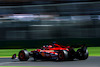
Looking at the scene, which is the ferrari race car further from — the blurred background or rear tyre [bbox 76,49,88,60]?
the blurred background

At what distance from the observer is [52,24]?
2391 cm

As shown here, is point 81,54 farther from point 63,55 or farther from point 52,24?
point 52,24

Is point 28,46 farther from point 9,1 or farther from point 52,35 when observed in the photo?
point 9,1

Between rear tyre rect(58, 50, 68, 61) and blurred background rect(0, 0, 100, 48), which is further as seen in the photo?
blurred background rect(0, 0, 100, 48)

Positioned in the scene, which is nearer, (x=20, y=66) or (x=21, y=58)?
(x=20, y=66)

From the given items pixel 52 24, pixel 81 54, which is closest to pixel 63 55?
pixel 81 54

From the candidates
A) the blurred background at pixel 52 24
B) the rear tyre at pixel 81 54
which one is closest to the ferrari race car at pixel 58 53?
the rear tyre at pixel 81 54

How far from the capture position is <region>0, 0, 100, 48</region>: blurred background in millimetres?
23031

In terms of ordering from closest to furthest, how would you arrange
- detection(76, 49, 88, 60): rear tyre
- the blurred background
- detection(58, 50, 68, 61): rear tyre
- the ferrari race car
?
detection(58, 50, 68, 61): rear tyre < the ferrari race car < detection(76, 49, 88, 60): rear tyre < the blurred background

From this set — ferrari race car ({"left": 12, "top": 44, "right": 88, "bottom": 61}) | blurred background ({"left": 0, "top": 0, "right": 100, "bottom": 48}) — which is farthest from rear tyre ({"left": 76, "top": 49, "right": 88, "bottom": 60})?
blurred background ({"left": 0, "top": 0, "right": 100, "bottom": 48})

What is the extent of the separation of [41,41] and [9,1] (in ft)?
20.2

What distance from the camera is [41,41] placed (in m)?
23.6

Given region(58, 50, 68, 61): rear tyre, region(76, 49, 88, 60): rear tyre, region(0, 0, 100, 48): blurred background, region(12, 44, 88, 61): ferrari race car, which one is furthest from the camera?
region(0, 0, 100, 48): blurred background

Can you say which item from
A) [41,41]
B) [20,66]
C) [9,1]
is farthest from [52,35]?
[20,66]
